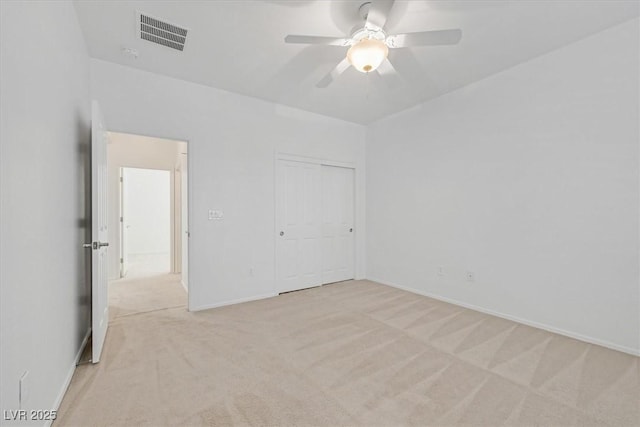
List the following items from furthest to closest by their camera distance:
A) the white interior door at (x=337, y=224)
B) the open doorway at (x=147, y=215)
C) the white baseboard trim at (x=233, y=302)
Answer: the open doorway at (x=147, y=215) → the white interior door at (x=337, y=224) → the white baseboard trim at (x=233, y=302)

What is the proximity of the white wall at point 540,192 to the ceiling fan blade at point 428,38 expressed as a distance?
1.62 m

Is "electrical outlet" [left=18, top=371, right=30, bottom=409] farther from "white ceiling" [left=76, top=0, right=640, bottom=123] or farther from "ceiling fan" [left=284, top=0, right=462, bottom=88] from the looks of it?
"white ceiling" [left=76, top=0, right=640, bottom=123]

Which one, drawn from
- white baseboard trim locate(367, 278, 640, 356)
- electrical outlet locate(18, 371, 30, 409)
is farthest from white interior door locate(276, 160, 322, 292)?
electrical outlet locate(18, 371, 30, 409)

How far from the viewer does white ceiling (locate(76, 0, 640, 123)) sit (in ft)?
7.11

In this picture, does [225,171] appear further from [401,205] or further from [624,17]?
[624,17]

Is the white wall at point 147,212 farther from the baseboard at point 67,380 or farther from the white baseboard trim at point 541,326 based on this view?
the white baseboard trim at point 541,326

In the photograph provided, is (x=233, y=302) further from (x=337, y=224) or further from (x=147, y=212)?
(x=147, y=212)

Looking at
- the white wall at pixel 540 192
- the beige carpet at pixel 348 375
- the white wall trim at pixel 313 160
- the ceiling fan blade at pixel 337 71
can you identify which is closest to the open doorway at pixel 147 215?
the white wall trim at pixel 313 160

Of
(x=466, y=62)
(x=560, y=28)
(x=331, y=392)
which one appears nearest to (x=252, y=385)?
(x=331, y=392)

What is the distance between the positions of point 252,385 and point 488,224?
3.02 m

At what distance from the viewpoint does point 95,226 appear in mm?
2156

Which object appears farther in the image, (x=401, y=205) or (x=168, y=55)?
(x=401, y=205)

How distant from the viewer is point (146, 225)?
8039 mm

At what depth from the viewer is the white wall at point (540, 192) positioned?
7.92 ft
